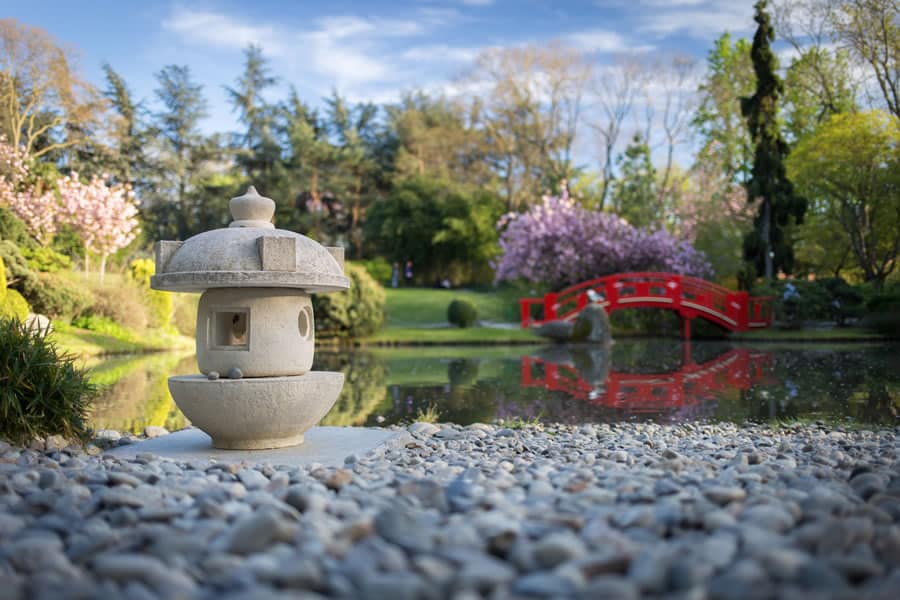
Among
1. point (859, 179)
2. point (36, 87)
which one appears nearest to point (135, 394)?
point (36, 87)

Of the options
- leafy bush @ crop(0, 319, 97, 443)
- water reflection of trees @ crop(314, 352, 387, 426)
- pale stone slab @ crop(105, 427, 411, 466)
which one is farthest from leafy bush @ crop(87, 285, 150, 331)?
leafy bush @ crop(0, 319, 97, 443)

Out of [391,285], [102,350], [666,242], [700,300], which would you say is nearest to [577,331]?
[700,300]

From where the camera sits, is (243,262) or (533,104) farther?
(533,104)

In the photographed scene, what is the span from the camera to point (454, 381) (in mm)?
11469

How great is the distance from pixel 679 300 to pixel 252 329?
17559mm

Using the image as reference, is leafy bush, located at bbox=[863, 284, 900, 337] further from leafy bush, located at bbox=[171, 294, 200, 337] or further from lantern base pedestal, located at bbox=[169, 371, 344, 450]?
leafy bush, located at bbox=[171, 294, 200, 337]

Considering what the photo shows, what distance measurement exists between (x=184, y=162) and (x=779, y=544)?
3401 cm

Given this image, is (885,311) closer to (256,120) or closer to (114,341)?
(114,341)

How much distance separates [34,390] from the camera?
4867 mm

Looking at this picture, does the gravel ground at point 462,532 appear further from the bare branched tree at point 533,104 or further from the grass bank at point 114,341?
the bare branched tree at point 533,104

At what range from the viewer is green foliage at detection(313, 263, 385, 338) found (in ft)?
61.7

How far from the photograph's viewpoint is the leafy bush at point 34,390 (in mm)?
4738

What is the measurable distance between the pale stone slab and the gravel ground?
2.42ft

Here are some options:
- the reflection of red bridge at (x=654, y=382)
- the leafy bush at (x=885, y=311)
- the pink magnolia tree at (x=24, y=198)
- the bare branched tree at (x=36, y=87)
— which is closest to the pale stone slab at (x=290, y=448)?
the reflection of red bridge at (x=654, y=382)
